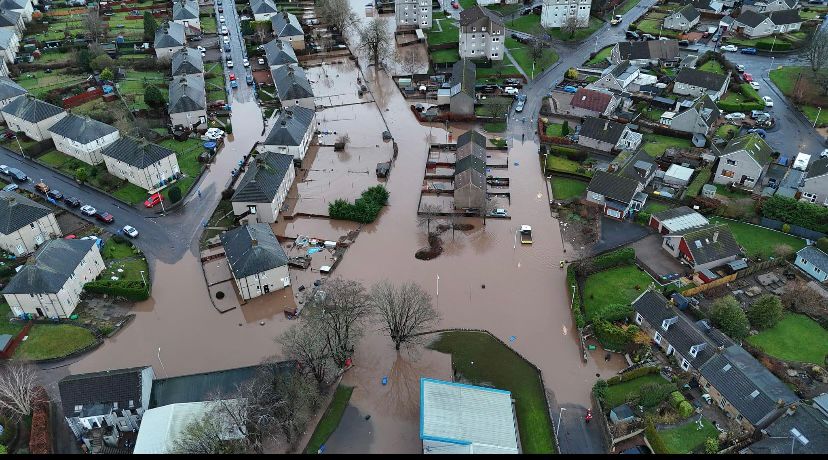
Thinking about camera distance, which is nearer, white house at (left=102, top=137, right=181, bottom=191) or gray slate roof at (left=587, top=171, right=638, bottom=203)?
gray slate roof at (left=587, top=171, right=638, bottom=203)

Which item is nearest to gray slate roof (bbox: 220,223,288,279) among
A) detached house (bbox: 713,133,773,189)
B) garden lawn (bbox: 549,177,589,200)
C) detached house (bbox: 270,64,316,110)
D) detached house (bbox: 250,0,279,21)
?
detached house (bbox: 270,64,316,110)

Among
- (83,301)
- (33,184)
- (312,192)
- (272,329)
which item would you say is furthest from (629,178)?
(33,184)

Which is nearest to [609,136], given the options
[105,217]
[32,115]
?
[105,217]

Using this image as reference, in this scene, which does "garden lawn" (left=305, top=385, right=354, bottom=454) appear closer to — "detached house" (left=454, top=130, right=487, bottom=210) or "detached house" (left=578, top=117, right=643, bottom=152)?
Result: "detached house" (left=454, top=130, right=487, bottom=210)

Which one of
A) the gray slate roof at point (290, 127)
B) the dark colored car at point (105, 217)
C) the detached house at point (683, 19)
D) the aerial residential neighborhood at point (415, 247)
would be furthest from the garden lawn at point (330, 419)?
the detached house at point (683, 19)

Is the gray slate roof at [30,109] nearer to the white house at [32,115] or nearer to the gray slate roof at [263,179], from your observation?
the white house at [32,115]
